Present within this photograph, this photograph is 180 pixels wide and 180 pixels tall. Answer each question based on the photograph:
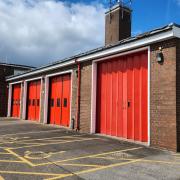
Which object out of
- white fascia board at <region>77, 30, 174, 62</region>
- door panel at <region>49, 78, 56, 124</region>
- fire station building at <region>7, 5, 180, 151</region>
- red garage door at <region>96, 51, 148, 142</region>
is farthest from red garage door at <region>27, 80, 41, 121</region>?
red garage door at <region>96, 51, 148, 142</region>

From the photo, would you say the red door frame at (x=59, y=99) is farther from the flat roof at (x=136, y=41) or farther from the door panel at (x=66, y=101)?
the flat roof at (x=136, y=41)

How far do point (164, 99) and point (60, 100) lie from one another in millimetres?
9257

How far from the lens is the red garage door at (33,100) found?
2120 cm

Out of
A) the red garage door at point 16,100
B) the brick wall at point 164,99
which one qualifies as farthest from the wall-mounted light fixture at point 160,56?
the red garage door at point 16,100

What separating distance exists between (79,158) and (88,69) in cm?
711

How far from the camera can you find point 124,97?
1205 centimetres

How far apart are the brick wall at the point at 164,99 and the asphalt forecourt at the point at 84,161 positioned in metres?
0.58

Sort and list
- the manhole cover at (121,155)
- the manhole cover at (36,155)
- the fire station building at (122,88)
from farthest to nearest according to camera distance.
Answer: the fire station building at (122,88) < the manhole cover at (121,155) < the manhole cover at (36,155)

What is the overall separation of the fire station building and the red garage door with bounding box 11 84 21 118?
20.8 feet

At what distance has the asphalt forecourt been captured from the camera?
623 centimetres

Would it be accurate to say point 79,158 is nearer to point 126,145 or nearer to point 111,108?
point 126,145

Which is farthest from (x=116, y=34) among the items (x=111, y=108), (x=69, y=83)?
(x=111, y=108)

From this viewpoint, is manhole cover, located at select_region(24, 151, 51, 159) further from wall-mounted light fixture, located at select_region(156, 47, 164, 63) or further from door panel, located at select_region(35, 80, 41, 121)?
door panel, located at select_region(35, 80, 41, 121)

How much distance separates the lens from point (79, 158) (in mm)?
7867
